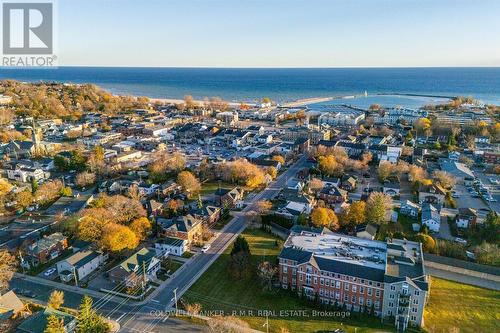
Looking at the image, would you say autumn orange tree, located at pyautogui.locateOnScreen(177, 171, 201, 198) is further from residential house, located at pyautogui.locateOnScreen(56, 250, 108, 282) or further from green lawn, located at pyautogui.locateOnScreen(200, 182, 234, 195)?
residential house, located at pyautogui.locateOnScreen(56, 250, 108, 282)

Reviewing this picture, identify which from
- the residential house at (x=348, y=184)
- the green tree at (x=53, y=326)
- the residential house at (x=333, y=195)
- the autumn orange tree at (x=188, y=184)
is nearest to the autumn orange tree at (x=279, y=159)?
the residential house at (x=348, y=184)

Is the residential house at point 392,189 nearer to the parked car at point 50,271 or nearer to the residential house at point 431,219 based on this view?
the residential house at point 431,219

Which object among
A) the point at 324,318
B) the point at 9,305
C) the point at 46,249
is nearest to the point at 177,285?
the point at 9,305

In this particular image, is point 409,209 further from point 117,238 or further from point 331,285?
point 117,238

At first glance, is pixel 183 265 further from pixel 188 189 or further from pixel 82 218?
pixel 188 189

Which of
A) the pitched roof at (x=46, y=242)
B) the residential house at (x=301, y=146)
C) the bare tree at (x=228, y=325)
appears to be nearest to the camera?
the bare tree at (x=228, y=325)

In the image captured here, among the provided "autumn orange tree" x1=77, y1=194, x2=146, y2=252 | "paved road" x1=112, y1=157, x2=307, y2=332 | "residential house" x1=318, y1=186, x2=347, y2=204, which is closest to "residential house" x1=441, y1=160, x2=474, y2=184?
"residential house" x1=318, y1=186, x2=347, y2=204
